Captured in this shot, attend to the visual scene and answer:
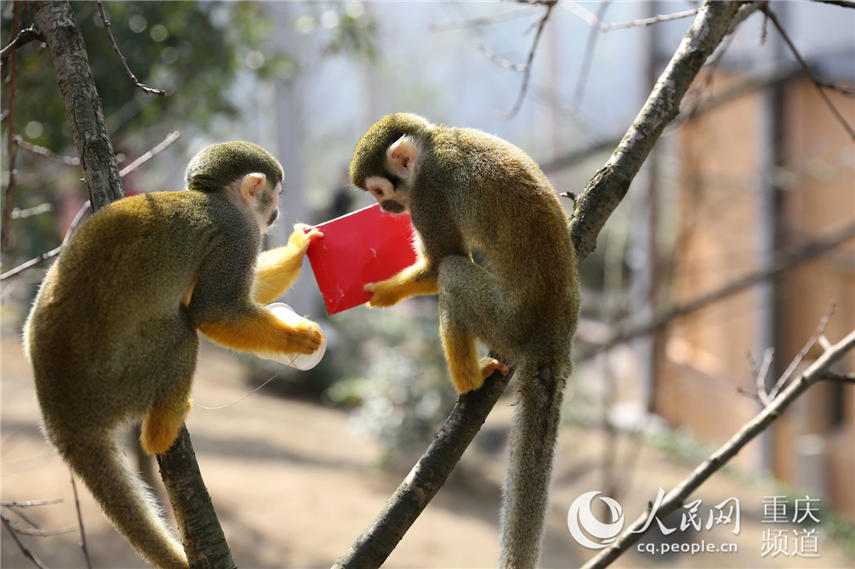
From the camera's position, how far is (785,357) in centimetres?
844

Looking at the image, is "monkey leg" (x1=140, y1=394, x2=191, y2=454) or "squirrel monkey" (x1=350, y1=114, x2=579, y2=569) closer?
"monkey leg" (x1=140, y1=394, x2=191, y2=454)

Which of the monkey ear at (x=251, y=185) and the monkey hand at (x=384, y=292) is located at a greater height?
the monkey ear at (x=251, y=185)

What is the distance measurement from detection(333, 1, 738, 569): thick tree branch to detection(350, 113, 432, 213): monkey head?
60cm

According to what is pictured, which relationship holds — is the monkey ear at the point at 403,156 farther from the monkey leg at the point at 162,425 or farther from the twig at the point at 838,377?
the twig at the point at 838,377

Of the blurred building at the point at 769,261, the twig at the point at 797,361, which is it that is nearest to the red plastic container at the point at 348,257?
the twig at the point at 797,361

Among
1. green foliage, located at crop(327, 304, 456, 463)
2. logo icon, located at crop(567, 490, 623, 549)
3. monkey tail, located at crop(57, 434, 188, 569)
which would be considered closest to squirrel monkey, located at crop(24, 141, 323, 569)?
monkey tail, located at crop(57, 434, 188, 569)

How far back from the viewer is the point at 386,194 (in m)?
2.66

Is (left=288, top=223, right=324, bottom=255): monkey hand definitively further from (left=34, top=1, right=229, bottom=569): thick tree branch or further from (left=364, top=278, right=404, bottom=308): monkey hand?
(left=34, top=1, right=229, bottom=569): thick tree branch

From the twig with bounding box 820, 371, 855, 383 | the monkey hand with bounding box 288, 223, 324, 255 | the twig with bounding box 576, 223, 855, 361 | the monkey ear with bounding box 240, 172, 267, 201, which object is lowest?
the twig with bounding box 820, 371, 855, 383

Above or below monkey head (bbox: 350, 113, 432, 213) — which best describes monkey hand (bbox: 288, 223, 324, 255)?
below

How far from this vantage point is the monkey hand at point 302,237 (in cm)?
248

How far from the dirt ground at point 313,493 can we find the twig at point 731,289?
5.28 ft

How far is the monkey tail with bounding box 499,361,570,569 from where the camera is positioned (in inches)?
82.8

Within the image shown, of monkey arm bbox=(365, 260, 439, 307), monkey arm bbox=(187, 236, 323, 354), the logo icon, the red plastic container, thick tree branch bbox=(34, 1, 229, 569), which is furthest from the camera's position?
the logo icon
